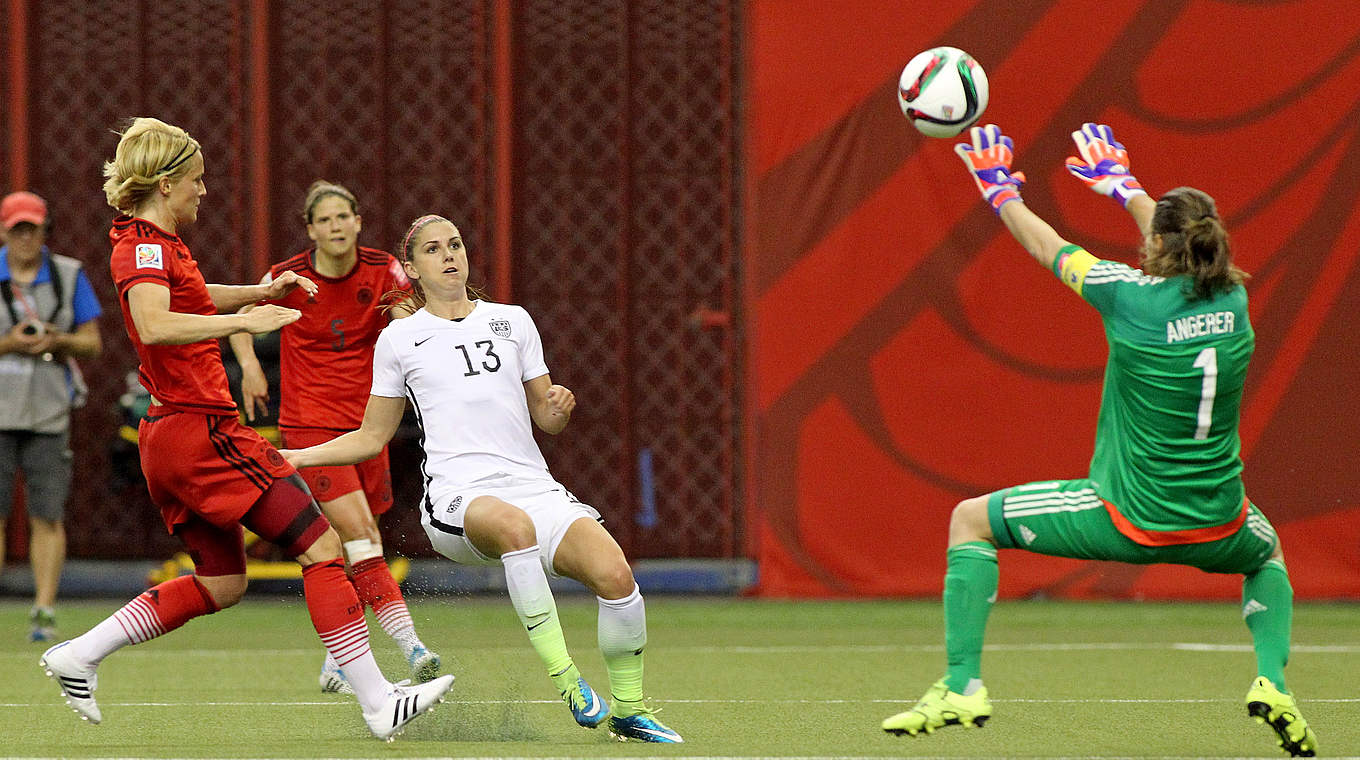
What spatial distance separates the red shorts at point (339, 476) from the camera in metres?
6.85

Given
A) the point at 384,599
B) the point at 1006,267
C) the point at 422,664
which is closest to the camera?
the point at 422,664

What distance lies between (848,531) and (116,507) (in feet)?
15.0

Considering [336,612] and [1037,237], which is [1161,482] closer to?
[1037,237]

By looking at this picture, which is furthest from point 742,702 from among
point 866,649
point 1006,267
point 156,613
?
point 1006,267

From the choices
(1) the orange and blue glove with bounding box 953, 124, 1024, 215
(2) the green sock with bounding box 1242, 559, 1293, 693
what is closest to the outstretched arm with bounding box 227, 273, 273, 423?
(1) the orange and blue glove with bounding box 953, 124, 1024, 215

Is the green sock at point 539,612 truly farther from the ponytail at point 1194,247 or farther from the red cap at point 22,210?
the red cap at point 22,210

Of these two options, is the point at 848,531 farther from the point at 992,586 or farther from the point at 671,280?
the point at 992,586

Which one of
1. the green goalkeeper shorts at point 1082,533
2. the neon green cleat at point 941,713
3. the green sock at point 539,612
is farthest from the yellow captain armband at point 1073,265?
the green sock at point 539,612

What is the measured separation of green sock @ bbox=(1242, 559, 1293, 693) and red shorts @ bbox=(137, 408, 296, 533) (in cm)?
282

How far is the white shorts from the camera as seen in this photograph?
5.34 metres

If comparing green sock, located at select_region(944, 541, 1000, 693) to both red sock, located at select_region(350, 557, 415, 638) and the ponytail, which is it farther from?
red sock, located at select_region(350, 557, 415, 638)

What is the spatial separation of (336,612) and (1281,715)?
105 inches

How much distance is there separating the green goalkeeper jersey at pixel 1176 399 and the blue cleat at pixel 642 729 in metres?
1.43

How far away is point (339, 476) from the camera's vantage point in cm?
689
